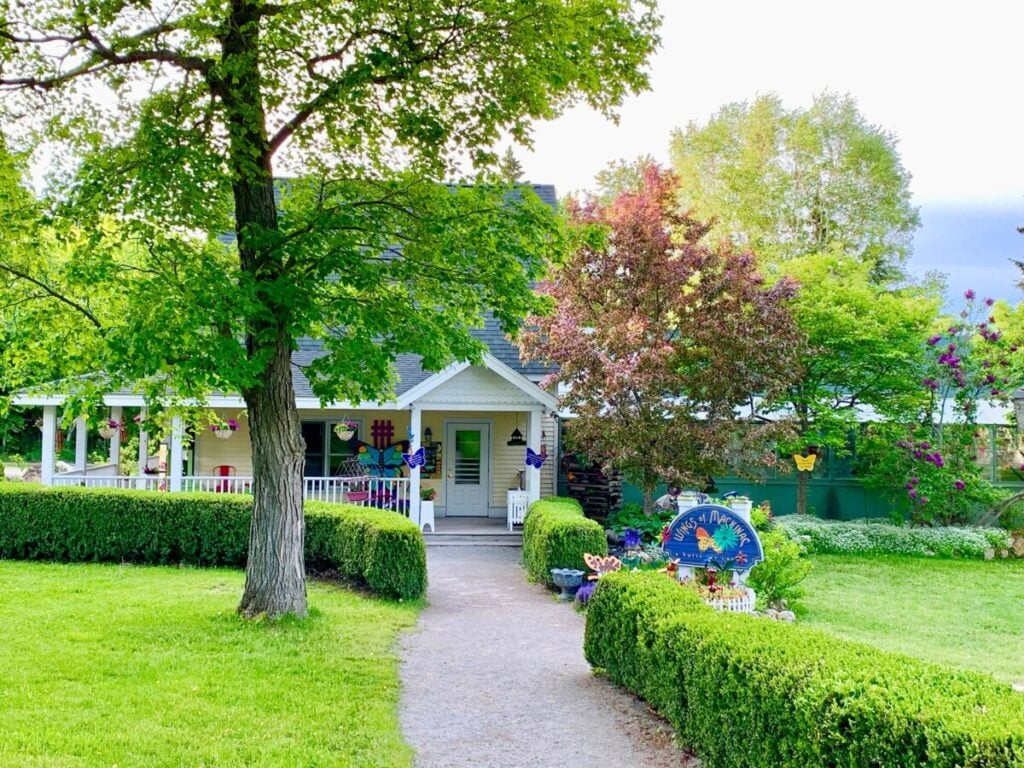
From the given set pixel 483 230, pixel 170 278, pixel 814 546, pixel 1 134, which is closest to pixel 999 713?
pixel 483 230

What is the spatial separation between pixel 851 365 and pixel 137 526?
43.8 ft

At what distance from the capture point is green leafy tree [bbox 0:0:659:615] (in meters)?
7.18

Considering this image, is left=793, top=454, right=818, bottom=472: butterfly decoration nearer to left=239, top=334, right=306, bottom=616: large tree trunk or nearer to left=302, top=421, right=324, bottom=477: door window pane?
left=302, top=421, right=324, bottom=477: door window pane

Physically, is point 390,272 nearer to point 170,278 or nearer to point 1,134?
point 170,278

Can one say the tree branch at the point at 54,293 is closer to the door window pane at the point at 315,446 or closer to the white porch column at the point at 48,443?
the white porch column at the point at 48,443

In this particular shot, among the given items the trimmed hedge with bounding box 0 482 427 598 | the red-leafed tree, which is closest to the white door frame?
the red-leafed tree

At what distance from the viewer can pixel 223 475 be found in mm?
16438

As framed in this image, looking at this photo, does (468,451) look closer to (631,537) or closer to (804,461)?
(631,537)

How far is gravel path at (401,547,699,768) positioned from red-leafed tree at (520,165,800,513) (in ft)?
13.4

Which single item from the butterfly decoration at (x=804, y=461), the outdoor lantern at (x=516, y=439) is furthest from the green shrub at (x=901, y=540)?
the outdoor lantern at (x=516, y=439)

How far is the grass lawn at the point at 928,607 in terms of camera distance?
8.58 metres

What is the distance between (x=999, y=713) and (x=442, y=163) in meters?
6.63

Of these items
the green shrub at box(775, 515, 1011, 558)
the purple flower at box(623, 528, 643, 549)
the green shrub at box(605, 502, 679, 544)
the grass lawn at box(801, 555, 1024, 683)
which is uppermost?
the green shrub at box(605, 502, 679, 544)

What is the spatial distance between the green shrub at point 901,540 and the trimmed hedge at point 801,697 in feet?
34.2
